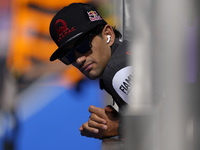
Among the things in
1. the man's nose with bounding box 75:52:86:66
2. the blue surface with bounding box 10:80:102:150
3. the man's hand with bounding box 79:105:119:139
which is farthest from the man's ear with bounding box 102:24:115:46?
the blue surface with bounding box 10:80:102:150

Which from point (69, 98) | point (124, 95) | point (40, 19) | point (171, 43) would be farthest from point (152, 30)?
point (40, 19)

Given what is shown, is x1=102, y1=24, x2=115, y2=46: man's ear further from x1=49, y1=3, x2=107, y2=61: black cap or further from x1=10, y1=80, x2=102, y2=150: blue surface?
x1=10, y1=80, x2=102, y2=150: blue surface

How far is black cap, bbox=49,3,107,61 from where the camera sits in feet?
4.51

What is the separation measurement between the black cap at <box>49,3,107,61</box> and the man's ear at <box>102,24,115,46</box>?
4 cm

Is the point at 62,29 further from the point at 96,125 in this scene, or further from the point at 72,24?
the point at 96,125

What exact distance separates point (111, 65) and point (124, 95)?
144 millimetres

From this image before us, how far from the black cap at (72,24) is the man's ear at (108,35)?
37 mm

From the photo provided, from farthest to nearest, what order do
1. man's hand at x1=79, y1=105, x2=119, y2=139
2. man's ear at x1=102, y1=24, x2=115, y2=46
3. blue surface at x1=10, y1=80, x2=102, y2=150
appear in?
blue surface at x1=10, y1=80, x2=102, y2=150, man's ear at x1=102, y1=24, x2=115, y2=46, man's hand at x1=79, y1=105, x2=119, y2=139

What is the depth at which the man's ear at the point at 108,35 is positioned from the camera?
1485mm

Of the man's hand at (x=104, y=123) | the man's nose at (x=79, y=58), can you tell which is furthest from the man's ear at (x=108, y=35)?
the man's hand at (x=104, y=123)

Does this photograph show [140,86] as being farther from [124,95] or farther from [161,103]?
[124,95]

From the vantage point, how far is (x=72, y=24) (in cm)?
140

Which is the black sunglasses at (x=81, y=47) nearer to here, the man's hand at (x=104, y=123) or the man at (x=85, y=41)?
the man at (x=85, y=41)

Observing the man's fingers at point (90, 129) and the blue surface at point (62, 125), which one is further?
the blue surface at point (62, 125)
